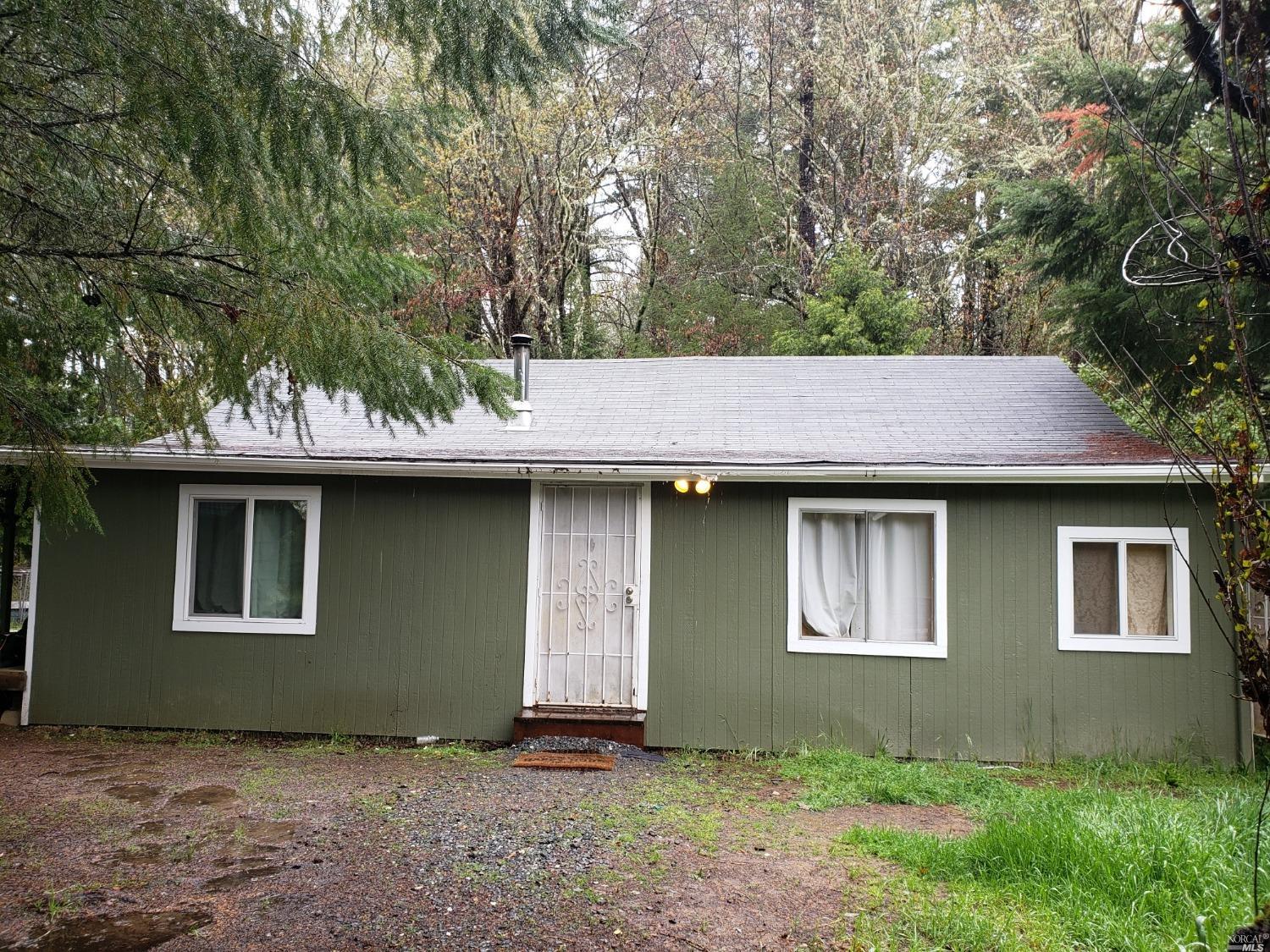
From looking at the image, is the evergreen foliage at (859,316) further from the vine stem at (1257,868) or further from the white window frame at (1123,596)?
the vine stem at (1257,868)

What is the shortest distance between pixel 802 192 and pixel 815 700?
11.9 m

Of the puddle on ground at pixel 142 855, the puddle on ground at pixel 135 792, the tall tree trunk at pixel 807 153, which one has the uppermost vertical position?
the tall tree trunk at pixel 807 153

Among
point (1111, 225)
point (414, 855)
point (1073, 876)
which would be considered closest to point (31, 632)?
point (414, 855)

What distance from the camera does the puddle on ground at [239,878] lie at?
4.14 m

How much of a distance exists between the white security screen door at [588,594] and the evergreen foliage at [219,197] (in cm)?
277

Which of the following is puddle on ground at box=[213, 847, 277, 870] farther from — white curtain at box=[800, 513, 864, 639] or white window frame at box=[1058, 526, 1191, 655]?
white window frame at box=[1058, 526, 1191, 655]

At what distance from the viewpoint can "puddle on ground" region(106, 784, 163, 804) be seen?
559 centimetres

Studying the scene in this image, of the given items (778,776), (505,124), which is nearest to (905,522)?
(778,776)

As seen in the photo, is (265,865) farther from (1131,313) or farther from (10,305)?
(1131,313)

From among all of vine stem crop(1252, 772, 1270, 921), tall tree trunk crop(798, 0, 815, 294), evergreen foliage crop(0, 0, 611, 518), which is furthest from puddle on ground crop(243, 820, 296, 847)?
tall tree trunk crop(798, 0, 815, 294)

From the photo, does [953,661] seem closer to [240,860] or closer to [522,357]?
[522,357]

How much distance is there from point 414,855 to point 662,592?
3201 mm

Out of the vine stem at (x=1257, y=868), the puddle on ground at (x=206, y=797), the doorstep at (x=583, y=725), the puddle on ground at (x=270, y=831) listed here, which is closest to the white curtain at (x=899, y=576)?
the doorstep at (x=583, y=725)

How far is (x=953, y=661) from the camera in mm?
6957
